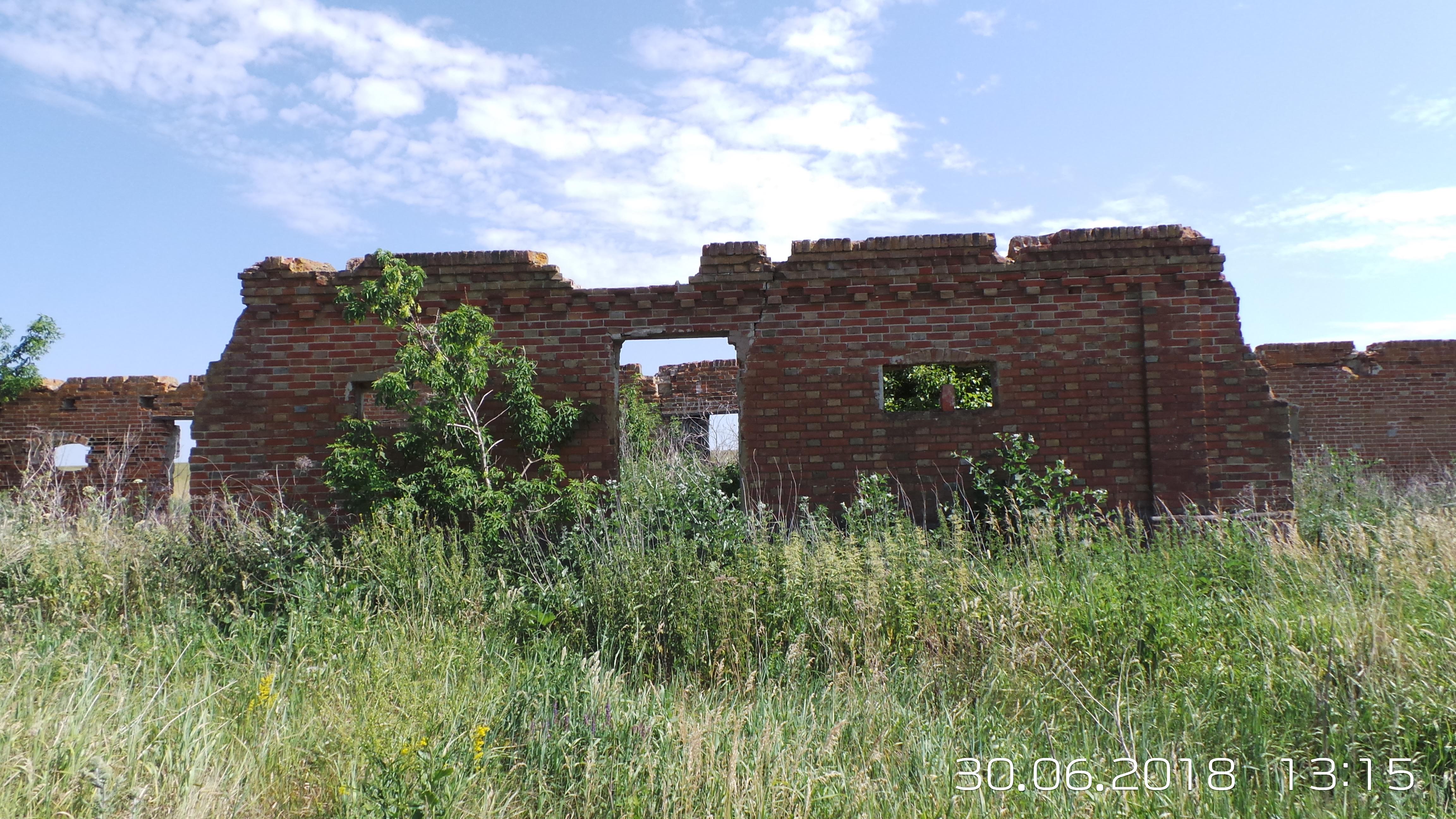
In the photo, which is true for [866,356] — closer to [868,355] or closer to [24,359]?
[868,355]

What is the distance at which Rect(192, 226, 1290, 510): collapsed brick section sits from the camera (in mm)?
7664

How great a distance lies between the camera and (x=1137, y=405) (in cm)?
772

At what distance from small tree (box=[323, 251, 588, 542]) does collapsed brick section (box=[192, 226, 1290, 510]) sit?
35 centimetres

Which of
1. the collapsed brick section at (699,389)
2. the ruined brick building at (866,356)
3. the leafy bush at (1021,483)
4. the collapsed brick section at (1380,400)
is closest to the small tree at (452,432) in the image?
the ruined brick building at (866,356)

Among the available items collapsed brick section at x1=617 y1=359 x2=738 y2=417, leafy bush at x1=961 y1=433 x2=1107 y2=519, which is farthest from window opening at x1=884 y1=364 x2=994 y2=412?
collapsed brick section at x1=617 y1=359 x2=738 y2=417

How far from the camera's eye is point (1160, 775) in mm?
3258

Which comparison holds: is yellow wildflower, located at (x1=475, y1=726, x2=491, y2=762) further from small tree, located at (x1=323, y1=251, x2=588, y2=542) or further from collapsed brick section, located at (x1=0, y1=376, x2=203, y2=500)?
collapsed brick section, located at (x1=0, y1=376, x2=203, y2=500)

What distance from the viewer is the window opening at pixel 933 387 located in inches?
426

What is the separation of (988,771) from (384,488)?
18.1 ft

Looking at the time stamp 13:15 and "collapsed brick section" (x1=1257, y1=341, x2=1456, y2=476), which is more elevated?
"collapsed brick section" (x1=1257, y1=341, x2=1456, y2=476)

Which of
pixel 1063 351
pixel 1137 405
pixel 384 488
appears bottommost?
pixel 384 488

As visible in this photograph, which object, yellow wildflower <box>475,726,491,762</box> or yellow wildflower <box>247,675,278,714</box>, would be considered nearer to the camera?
yellow wildflower <box>475,726,491,762</box>

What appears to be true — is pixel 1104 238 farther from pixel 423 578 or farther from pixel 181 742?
pixel 181 742

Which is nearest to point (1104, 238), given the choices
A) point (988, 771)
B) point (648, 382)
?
point (988, 771)
